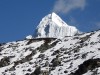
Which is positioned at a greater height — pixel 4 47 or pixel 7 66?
pixel 4 47

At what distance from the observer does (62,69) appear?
5575cm

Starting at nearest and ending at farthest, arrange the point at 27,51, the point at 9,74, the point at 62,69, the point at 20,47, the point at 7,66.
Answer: the point at 62,69 → the point at 9,74 → the point at 7,66 → the point at 27,51 → the point at 20,47

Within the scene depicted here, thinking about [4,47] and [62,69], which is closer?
[62,69]

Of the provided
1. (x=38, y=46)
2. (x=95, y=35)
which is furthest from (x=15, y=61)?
(x=95, y=35)

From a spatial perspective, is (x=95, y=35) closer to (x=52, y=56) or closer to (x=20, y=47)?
(x=52, y=56)

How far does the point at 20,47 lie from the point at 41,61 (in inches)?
632

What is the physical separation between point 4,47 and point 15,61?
14.7 m

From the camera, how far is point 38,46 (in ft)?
251

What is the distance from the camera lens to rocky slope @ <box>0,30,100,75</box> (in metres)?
53.8

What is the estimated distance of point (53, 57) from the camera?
64.7 m

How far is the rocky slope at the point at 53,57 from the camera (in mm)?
53844

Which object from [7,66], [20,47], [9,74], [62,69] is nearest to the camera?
[62,69]

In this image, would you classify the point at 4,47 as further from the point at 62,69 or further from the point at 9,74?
the point at 62,69

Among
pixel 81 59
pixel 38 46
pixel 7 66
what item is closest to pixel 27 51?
pixel 38 46
